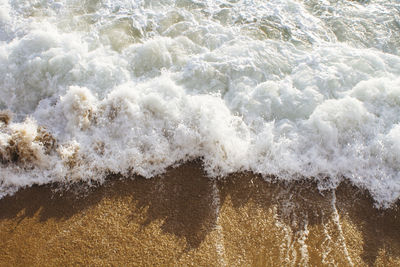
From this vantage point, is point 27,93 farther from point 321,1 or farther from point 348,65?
point 321,1

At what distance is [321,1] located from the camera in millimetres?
7230

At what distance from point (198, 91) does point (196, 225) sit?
2323 mm

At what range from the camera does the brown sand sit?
11.8ft

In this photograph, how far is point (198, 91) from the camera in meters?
5.30

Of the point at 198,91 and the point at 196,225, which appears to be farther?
the point at 198,91

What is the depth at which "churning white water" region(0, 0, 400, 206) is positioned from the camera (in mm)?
4441

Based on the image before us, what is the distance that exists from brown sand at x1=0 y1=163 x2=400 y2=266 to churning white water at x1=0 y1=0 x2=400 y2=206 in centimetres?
25

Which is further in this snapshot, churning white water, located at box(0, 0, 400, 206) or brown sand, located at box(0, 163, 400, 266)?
churning white water, located at box(0, 0, 400, 206)

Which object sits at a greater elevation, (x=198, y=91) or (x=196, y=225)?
(x=198, y=91)

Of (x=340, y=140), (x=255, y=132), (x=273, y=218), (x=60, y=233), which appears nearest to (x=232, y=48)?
(x=255, y=132)

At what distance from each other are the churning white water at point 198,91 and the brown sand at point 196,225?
251 millimetres

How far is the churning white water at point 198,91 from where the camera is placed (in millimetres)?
4441

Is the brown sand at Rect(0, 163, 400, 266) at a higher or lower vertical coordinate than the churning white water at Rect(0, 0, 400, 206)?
lower

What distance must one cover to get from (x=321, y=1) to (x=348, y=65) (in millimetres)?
2335
